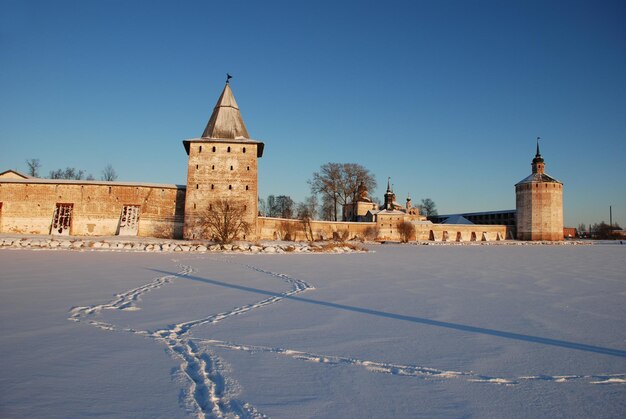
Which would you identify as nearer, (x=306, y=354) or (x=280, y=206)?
(x=306, y=354)

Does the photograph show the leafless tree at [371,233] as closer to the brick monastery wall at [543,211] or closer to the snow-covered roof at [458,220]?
the brick monastery wall at [543,211]

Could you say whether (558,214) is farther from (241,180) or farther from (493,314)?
(493,314)

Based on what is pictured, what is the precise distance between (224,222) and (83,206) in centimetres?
946

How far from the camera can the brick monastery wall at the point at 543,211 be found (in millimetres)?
45594

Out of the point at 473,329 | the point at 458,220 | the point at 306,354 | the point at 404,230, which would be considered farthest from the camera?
the point at 458,220

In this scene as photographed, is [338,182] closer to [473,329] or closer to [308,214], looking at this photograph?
[308,214]

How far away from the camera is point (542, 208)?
45.9 metres

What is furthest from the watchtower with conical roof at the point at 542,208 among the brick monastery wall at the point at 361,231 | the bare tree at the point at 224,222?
the bare tree at the point at 224,222

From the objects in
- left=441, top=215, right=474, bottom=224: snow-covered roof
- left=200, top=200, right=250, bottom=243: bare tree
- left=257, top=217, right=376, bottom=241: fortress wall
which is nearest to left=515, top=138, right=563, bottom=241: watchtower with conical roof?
left=441, top=215, right=474, bottom=224: snow-covered roof

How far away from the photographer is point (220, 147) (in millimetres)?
24562

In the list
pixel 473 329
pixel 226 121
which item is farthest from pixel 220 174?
pixel 473 329

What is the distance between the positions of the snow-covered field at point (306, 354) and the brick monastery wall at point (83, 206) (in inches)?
741

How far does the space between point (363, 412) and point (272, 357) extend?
995 millimetres

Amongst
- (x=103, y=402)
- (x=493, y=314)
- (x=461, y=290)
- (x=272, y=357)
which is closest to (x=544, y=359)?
(x=493, y=314)
